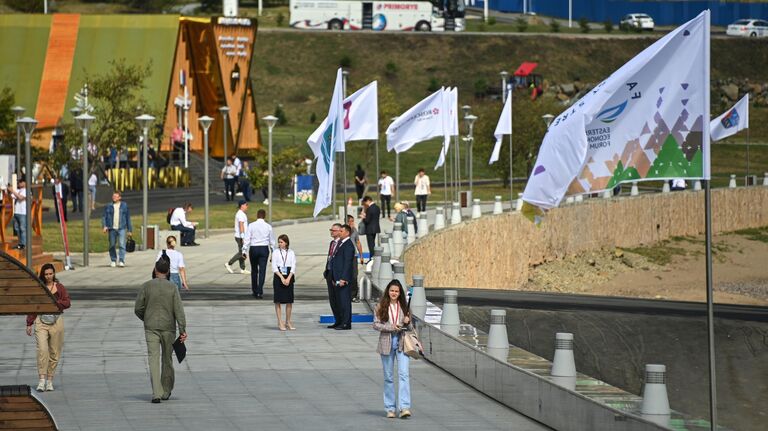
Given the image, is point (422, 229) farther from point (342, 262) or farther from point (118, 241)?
point (342, 262)

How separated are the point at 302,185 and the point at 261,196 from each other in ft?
13.3

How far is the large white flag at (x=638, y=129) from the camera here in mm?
12766

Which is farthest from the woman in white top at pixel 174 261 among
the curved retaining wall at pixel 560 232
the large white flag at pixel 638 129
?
the large white flag at pixel 638 129

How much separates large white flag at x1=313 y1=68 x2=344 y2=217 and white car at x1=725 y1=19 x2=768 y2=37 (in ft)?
291

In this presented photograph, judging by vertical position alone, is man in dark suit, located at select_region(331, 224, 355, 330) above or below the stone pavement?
above

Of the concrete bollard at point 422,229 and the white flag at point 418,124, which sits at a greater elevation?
the white flag at point 418,124

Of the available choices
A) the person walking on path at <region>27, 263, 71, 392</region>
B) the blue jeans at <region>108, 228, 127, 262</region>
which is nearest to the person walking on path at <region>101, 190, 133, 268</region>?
the blue jeans at <region>108, 228, 127, 262</region>

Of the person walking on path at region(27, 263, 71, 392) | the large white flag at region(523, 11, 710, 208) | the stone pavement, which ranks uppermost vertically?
the large white flag at region(523, 11, 710, 208)

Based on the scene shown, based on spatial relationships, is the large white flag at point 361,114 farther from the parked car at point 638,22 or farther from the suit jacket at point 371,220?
the parked car at point 638,22

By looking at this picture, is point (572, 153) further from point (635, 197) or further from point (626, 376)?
point (635, 197)

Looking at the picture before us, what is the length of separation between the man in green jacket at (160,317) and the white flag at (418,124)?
22.3 metres

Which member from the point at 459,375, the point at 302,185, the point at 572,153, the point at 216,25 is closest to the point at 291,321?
the point at 459,375

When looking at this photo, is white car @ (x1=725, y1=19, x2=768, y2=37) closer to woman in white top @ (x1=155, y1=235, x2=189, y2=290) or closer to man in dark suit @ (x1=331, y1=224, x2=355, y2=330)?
woman in white top @ (x1=155, y1=235, x2=189, y2=290)

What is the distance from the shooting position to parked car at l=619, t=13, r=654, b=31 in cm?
11675
